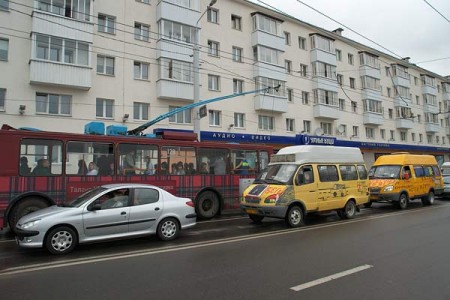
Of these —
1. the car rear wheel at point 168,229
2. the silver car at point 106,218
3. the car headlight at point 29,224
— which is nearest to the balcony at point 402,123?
the silver car at point 106,218

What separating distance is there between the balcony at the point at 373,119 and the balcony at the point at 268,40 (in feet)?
45.5

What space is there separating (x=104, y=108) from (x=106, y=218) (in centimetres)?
1554

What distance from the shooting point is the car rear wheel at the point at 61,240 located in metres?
7.40

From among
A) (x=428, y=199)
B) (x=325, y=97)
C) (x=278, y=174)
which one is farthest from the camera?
(x=325, y=97)

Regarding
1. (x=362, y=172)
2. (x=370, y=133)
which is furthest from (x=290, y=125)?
(x=362, y=172)

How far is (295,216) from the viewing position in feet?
35.8

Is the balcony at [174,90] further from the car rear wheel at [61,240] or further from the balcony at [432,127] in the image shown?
the balcony at [432,127]

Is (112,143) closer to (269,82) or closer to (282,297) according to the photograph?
(282,297)

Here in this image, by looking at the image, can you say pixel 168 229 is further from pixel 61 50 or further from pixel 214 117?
pixel 214 117

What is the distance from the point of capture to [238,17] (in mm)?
29875

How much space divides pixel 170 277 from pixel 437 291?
3863mm

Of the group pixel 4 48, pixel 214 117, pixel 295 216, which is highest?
pixel 4 48

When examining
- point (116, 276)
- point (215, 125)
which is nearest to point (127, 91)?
point (215, 125)

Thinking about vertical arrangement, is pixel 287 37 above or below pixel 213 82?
above
